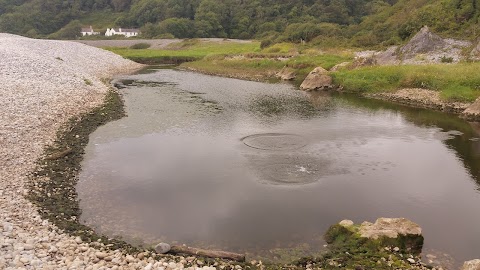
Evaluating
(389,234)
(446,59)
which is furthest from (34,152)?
(446,59)

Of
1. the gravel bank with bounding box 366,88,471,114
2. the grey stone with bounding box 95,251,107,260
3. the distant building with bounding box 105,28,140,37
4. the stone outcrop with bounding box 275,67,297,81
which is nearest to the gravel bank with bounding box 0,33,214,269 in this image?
the grey stone with bounding box 95,251,107,260

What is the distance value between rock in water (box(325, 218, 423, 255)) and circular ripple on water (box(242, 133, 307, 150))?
10.7m

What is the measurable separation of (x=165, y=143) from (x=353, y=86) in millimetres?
29689

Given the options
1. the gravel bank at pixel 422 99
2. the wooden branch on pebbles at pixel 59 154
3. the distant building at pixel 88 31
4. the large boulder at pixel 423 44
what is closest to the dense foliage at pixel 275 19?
the distant building at pixel 88 31

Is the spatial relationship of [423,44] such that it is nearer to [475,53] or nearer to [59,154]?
[475,53]

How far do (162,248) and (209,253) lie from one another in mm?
1586

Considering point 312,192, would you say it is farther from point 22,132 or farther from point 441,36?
point 441,36

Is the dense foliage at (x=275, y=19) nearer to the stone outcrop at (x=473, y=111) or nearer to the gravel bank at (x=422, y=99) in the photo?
the gravel bank at (x=422, y=99)

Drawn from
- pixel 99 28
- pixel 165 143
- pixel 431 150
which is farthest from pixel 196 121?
pixel 99 28

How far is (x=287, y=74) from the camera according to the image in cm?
6028

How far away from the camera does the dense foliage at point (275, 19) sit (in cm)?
6838

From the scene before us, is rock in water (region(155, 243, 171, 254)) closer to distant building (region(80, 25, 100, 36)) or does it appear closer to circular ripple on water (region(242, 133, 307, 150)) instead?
circular ripple on water (region(242, 133, 307, 150))

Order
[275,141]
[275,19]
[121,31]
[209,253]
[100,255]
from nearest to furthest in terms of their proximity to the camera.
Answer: [100,255] → [209,253] → [275,141] → [275,19] → [121,31]

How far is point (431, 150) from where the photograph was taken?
2434cm
